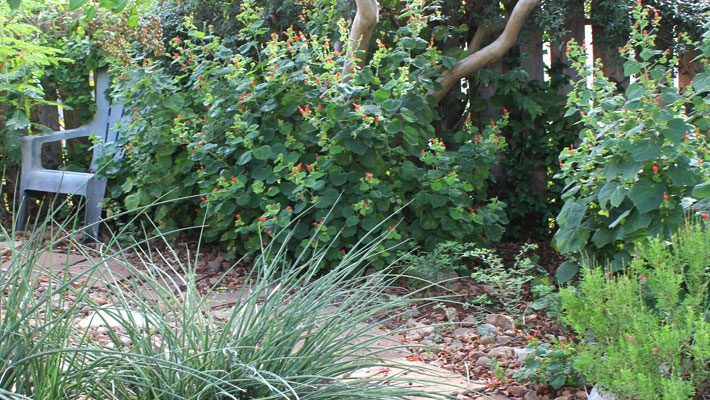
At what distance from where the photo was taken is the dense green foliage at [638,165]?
325 cm

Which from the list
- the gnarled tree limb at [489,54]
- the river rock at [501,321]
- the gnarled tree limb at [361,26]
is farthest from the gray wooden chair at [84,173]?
the river rock at [501,321]

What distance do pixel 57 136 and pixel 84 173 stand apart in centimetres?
42

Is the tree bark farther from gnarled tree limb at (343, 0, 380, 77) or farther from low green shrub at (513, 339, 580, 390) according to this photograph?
low green shrub at (513, 339, 580, 390)

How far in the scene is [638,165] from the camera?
3.28 m

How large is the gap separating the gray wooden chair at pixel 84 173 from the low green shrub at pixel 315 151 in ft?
1.66

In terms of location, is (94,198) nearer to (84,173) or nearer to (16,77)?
(84,173)

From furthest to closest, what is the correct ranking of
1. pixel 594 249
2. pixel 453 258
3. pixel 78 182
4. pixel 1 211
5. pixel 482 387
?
pixel 1 211 < pixel 78 182 < pixel 453 258 < pixel 594 249 < pixel 482 387

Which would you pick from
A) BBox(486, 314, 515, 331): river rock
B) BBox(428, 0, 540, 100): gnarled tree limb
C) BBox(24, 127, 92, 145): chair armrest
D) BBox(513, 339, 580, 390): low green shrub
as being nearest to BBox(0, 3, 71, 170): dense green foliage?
BBox(24, 127, 92, 145): chair armrest

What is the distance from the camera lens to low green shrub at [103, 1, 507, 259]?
14.1 feet

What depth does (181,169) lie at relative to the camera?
485 cm

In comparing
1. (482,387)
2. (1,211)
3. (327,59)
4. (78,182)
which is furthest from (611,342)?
(1,211)

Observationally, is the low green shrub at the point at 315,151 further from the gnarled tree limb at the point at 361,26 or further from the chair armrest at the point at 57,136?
the chair armrest at the point at 57,136

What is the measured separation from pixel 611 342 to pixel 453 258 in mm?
1680

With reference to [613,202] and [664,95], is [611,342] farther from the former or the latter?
[664,95]
